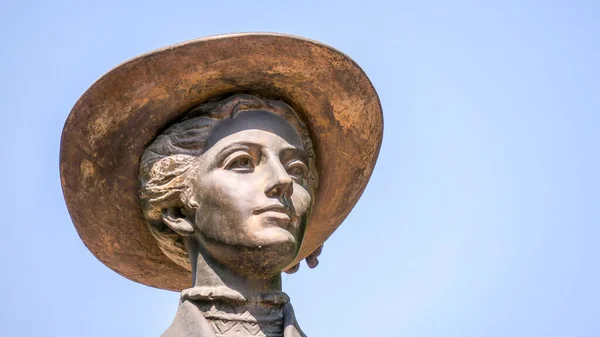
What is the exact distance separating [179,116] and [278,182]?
1045 millimetres

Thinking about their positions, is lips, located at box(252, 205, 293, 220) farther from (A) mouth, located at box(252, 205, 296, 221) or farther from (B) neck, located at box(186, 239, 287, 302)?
(B) neck, located at box(186, 239, 287, 302)

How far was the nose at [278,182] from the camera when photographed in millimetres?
9984

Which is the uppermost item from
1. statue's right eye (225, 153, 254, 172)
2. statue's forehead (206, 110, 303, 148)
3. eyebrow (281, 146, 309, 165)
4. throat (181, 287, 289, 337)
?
statue's forehead (206, 110, 303, 148)

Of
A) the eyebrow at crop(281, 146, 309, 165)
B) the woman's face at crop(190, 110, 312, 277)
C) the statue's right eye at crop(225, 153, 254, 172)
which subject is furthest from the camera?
the eyebrow at crop(281, 146, 309, 165)

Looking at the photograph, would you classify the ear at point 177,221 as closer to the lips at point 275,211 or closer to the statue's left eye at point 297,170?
the lips at point 275,211

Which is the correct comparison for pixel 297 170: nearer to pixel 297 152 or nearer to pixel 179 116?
pixel 297 152

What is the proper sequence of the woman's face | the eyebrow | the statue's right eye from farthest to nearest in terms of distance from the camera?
the eyebrow → the statue's right eye → the woman's face

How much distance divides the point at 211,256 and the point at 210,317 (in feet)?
1.44

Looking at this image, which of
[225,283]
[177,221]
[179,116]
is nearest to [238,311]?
[225,283]

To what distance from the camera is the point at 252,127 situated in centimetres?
1037

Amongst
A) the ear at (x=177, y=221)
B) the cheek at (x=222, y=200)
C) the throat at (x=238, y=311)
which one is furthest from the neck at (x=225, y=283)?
the cheek at (x=222, y=200)

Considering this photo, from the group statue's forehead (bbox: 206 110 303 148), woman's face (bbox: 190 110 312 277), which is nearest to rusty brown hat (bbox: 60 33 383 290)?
statue's forehead (bbox: 206 110 303 148)

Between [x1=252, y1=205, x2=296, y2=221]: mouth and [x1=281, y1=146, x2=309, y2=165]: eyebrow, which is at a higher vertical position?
[x1=281, y1=146, x2=309, y2=165]: eyebrow

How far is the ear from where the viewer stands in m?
10.3
